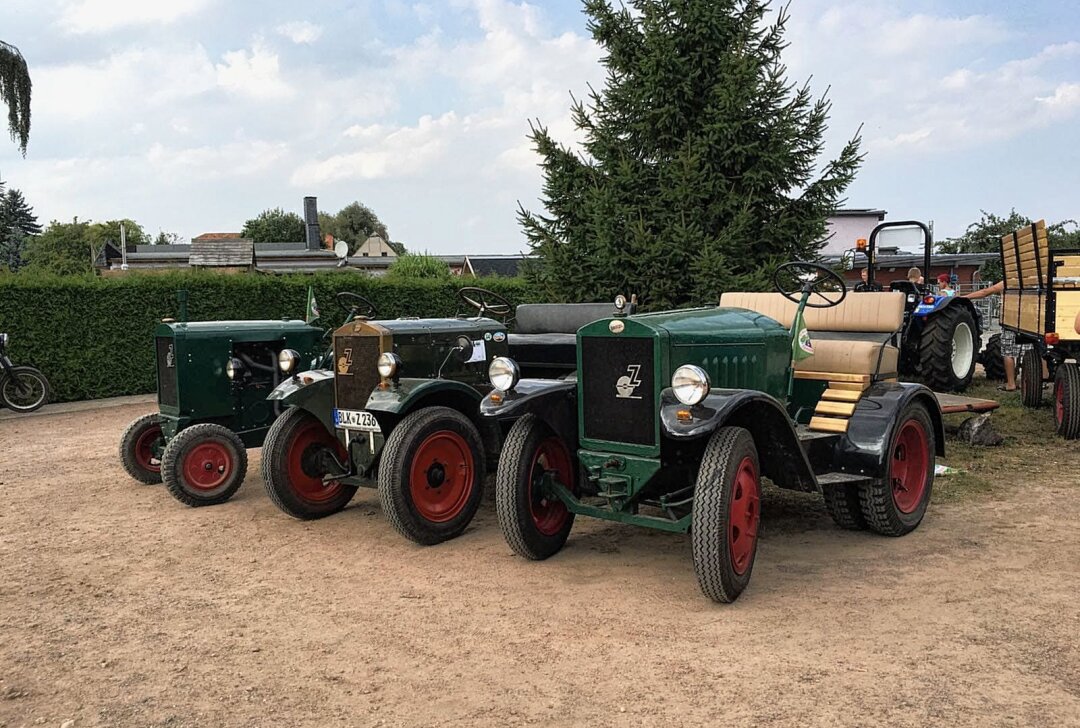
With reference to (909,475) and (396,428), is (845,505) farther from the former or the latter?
(396,428)

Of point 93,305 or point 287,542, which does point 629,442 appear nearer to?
point 287,542

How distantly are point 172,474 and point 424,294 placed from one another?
1039cm

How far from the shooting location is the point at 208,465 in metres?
6.13

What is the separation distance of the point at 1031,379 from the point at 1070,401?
75.6 inches

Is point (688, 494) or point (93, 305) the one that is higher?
point (93, 305)

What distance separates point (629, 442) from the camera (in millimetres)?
4219

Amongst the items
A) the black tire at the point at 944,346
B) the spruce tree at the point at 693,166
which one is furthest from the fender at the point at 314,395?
the black tire at the point at 944,346

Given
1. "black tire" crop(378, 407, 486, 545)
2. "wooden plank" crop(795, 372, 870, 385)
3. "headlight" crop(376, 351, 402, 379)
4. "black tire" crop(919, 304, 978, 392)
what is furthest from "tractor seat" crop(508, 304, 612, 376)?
"black tire" crop(919, 304, 978, 392)

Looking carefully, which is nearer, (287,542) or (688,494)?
(688,494)

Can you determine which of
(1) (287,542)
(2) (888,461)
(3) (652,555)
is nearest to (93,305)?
(1) (287,542)

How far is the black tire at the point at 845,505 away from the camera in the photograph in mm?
4816

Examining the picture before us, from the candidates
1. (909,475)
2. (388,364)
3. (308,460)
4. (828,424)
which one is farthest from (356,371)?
(909,475)

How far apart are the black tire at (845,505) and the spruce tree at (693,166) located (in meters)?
4.92

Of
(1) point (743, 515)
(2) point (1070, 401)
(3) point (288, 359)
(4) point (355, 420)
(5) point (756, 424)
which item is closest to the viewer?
(1) point (743, 515)
